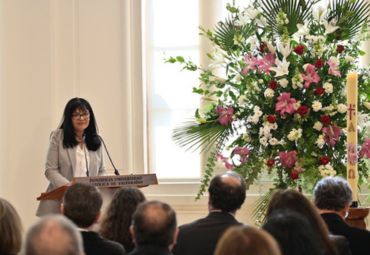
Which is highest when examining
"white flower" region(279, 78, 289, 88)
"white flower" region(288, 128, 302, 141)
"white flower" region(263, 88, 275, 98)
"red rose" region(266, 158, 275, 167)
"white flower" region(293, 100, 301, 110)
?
"white flower" region(279, 78, 289, 88)

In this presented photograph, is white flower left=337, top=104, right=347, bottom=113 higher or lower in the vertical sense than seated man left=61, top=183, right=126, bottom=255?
higher

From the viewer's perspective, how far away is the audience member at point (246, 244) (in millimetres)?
2367

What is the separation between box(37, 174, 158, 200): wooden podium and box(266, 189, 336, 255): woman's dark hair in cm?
184

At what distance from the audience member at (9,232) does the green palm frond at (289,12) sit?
3283 millimetres

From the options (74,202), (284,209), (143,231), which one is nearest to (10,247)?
(74,202)

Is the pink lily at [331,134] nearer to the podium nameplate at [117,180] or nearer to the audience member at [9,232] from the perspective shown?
the podium nameplate at [117,180]

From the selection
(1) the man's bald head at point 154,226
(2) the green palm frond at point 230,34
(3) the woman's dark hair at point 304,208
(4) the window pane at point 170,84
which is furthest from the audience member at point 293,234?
(4) the window pane at point 170,84

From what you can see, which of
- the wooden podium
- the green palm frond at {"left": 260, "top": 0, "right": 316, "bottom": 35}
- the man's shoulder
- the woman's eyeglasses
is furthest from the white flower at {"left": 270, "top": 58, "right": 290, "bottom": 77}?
the man's shoulder

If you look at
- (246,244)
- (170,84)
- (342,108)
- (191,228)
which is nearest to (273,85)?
(342,108)

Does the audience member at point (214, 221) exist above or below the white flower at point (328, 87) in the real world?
below

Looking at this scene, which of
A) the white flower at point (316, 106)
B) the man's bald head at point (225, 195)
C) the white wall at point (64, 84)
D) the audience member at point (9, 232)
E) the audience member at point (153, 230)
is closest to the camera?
the audience member at point (153, 230)

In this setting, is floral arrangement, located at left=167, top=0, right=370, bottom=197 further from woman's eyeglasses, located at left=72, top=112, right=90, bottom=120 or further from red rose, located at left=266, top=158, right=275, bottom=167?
woman's eyeglasses, located at left=72, top=112, right=90, bottom=120

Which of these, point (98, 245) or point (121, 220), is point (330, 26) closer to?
point (121, 220)

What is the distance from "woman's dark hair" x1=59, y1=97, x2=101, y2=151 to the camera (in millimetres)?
6316
